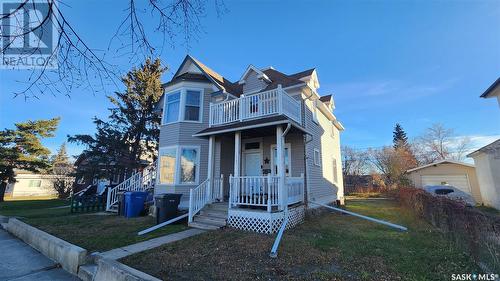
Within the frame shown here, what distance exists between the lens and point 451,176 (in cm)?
2120

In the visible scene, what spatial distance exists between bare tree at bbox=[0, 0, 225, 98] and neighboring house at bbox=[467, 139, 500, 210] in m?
18.5

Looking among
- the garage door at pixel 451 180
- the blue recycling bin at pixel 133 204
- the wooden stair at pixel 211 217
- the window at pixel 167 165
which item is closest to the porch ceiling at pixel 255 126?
the window at pixel 167 165

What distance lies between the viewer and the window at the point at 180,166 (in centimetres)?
1168

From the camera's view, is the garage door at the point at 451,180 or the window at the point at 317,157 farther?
the garage door at the point at 451,180

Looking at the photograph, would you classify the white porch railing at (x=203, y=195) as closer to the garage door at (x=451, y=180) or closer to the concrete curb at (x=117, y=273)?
the concrete curb at (x=117, y=273)

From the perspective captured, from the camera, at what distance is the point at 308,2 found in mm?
5293

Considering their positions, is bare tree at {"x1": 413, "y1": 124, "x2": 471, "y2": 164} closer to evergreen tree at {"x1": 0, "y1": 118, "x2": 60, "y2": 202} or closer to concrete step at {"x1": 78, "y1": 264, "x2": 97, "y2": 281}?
concrete step at {"x1": 78, "y1": 264, "x2": 97, "y2": 281}

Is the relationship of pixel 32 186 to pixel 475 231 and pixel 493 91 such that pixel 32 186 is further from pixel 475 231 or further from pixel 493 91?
pixel 493 91

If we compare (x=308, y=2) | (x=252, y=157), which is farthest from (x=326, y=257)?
(x=252, y=157)

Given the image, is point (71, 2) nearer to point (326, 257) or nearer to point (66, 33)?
point (66, 33)

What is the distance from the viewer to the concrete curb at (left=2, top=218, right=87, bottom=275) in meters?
5.04

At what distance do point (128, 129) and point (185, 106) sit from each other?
1029cm

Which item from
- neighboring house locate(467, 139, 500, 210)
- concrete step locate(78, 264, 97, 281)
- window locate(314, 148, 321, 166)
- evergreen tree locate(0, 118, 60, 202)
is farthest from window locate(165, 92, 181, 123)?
evergreen tree locate(0, 118, 60, 202)

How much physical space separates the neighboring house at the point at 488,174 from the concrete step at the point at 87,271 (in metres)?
19.7
